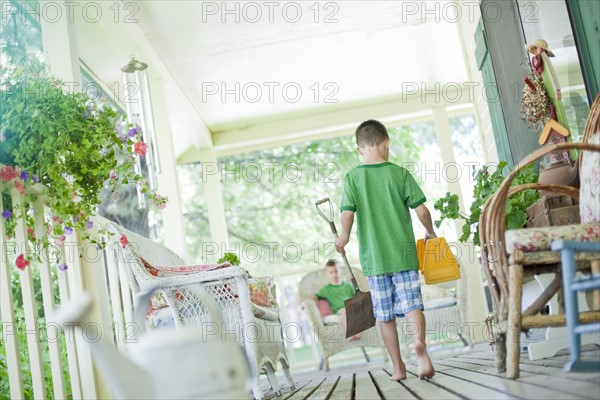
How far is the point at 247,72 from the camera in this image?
6.96m

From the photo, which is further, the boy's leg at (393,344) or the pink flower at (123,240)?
the boy's leg at (393,344)

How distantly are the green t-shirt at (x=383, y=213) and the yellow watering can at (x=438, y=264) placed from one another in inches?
2.5

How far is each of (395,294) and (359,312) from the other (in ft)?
1.33

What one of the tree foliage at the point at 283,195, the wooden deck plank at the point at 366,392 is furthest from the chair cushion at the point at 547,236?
the tree foliage at the point at 283,195

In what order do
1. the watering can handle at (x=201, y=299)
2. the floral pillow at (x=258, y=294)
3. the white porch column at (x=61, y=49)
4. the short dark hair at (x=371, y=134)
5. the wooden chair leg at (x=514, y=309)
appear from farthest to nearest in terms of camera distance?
the white porch column at (x=61, y=49)
the floral pillow at (x=258, y=294)
the short dark hair at (x=371, y=134)
the wooden chair leg at (x=514, y=309)
the watering can handle at (x=201, y=299)

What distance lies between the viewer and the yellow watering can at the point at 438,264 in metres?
3.39

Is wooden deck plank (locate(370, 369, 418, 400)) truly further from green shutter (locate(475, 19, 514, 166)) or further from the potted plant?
green shutter (locate(475, 19, 514, 166))

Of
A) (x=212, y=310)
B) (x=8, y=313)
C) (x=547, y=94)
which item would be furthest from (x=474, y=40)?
(x=212, y=310)

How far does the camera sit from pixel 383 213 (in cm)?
340

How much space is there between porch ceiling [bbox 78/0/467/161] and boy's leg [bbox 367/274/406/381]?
283cm

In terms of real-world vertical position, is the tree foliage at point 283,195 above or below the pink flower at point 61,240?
above

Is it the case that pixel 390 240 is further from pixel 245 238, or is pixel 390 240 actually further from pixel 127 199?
pixel 245 238

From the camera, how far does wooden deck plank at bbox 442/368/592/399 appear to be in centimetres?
189

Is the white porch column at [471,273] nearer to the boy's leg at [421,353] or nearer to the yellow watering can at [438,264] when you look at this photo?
the yellow watering can at [438,264]
